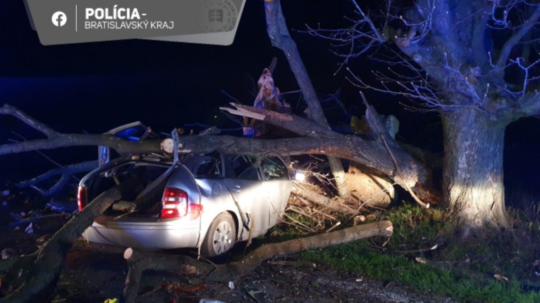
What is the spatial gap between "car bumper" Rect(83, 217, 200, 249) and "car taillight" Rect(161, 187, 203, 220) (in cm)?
8

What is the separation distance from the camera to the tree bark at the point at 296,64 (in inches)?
343

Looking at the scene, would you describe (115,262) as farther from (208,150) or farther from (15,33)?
(15,33)

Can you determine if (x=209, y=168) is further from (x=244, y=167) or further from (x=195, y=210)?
(x=244, y=167)

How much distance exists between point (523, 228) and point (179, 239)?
539 cm

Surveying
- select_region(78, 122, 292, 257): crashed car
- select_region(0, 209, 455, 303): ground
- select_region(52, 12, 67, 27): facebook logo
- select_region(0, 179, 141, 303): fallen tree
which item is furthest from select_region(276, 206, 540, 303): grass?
select_region(52, 12, 67, 27): facebook logo

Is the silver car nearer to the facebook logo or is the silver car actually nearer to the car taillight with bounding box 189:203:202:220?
the car taillight with bounding box 189:203:202:220

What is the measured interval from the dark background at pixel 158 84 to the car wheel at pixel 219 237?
21.2 ft

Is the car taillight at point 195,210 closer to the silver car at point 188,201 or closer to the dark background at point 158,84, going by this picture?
the silver car at point 188,201

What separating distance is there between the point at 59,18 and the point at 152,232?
5.59m

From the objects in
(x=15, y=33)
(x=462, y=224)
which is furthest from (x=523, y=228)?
(x=15, y=33)

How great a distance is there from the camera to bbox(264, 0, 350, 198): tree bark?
8719 millimetres

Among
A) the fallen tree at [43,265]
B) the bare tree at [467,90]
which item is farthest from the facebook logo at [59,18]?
the bare tree at [467,90]

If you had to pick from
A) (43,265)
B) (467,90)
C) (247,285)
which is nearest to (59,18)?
(43,265)

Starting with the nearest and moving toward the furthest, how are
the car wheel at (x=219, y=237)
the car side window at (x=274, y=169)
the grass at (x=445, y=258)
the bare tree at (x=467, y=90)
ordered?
the grass at (x=445, y=258) → the car wheel at (x=219, y=237) → the bare tree at (x=467, y=90) → the car side window at (x=274, y=169)
